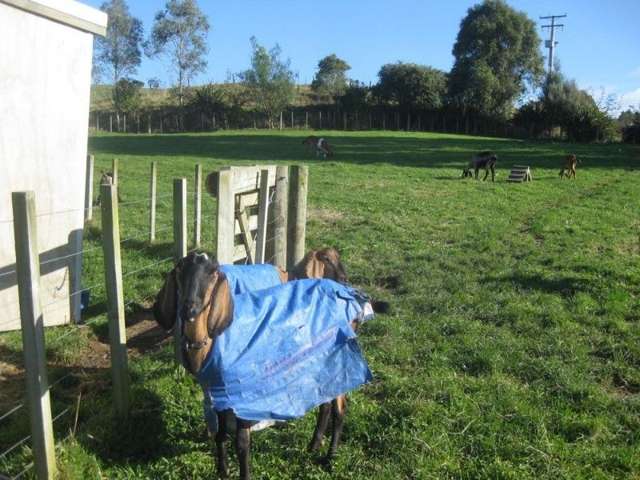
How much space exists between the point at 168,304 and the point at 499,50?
6645 cm

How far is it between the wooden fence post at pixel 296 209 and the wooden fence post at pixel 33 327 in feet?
11.9

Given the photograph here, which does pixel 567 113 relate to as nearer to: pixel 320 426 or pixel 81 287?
pixel 81 287

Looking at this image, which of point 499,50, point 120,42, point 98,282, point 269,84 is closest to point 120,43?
point 120,42

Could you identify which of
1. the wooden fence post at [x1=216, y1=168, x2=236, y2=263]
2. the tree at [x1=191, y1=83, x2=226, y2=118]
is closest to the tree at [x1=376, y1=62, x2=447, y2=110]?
the tree at [x1=191, y1=83, x2=226, y2=118]

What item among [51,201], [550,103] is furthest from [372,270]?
[550,103]

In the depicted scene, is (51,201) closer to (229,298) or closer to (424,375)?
(229,298)

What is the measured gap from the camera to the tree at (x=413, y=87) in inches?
2313

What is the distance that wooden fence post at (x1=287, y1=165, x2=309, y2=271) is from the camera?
6617 mm

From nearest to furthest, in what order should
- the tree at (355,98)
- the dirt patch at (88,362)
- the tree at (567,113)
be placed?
the dirt patch at (88,362), the tree at (567,113), the tree at (355,98)

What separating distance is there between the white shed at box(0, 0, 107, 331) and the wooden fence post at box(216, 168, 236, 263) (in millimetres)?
1332

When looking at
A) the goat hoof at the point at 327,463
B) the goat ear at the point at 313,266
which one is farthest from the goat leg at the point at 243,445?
the goat ear at the point at 313,266

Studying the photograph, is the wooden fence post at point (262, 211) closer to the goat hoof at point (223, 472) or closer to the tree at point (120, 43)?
the goat hoof at point (223, 472)

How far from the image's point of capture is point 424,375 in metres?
5.47

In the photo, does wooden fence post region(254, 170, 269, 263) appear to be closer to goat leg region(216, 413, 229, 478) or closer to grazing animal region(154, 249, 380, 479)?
Answer: grazing animal region(154, 249, 380, 479)
